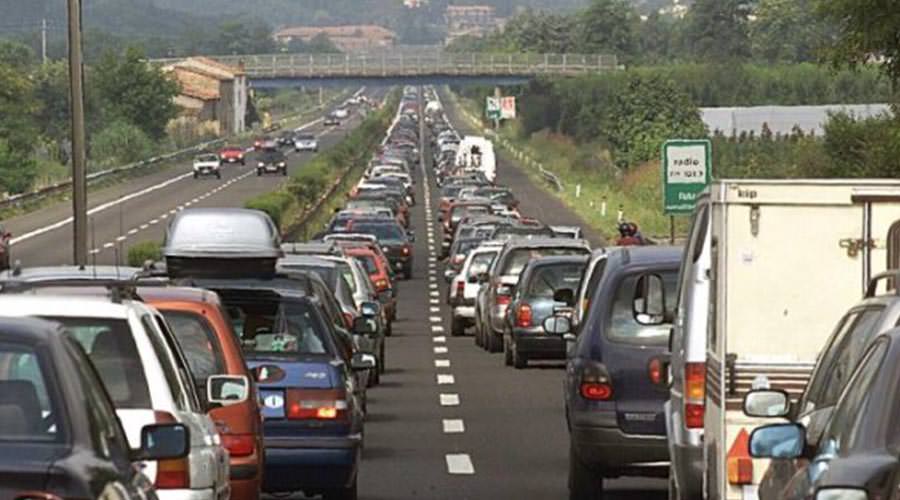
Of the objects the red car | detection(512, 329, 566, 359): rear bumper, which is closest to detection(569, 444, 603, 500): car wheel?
detection(512, 329, 566, 359): rear bumper

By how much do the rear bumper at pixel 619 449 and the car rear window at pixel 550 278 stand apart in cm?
1310

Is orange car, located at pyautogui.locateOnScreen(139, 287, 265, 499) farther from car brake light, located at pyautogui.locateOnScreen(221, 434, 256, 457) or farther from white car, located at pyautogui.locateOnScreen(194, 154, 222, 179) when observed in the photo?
white car, located at pyautogui.locateOnScreen(194, 154, 222, 179)

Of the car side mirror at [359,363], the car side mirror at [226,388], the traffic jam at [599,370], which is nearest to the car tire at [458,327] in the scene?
the traffic jam at [599,370]

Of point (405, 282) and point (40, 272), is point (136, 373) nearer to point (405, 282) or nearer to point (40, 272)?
point (40, 272)

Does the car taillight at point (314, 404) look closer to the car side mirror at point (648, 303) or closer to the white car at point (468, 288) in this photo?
the car side mirror at point (648, 303)

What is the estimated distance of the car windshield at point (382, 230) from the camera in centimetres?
5700

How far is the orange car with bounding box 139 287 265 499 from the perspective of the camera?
1390 centimetres

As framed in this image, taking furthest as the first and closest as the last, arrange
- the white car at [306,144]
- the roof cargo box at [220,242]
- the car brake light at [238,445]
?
the white car at [306,144] → the roof cargo box at [220,242] → the car brake light at [238,445]

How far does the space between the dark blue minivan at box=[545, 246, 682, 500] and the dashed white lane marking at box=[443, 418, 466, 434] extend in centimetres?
613

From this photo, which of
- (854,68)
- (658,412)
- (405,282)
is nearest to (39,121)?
(405,282)

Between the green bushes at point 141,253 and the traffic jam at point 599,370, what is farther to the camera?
the green bushes at point 141,253

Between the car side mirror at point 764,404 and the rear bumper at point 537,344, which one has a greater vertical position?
the car side mirror at point 764,404

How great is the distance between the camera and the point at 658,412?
1709cm

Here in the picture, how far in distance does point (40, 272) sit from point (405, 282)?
138 ft
